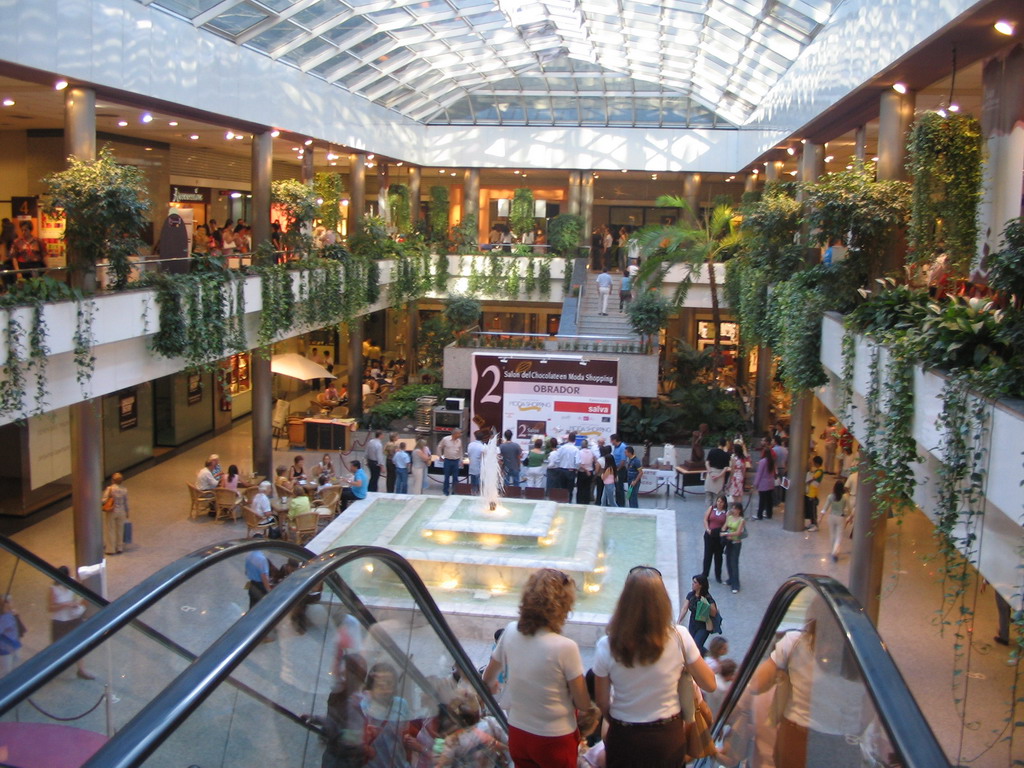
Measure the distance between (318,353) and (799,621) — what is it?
97.6 feet

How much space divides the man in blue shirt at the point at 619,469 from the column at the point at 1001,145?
28.9ft

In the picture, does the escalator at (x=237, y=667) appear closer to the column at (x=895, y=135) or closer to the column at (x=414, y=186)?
the column at (x=895, y=135)

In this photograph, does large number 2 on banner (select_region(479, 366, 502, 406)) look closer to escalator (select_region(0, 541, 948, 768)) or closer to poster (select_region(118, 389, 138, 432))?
poster (select_region(118, 389, 138, 432))

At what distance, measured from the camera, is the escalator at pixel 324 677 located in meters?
2.66

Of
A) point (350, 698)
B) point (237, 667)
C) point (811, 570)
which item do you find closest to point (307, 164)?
point (811, 570)

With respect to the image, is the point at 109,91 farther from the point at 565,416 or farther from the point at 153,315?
the point at 565,416

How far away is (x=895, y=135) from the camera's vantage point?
11625 mm

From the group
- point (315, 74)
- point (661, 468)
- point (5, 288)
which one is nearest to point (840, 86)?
point (661, 468)

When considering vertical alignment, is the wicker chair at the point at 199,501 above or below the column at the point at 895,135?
below

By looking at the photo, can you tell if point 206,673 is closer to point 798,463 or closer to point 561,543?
point 561,543

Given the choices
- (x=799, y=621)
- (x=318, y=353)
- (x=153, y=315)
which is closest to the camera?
Answer: (x=799, y=621)

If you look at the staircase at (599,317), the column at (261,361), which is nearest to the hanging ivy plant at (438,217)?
the staircase at (599,317)

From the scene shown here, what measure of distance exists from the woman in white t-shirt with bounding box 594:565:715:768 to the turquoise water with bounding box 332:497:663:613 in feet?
27.6

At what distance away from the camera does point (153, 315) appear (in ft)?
45.2
